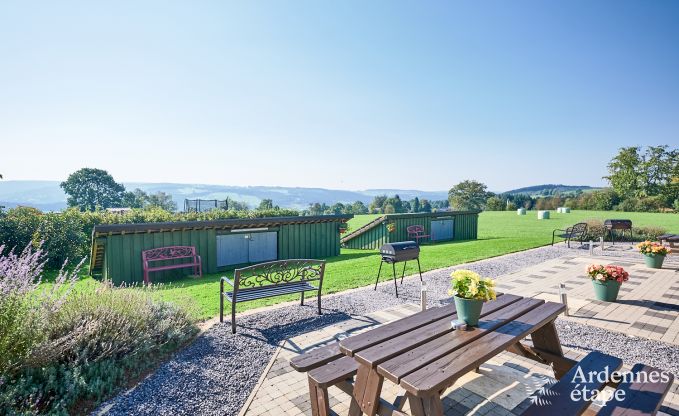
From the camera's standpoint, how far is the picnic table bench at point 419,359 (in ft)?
7.29

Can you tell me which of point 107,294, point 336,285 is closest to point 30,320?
point 107,294

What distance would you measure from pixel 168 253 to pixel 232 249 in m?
2.33

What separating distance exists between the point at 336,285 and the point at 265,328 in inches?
123

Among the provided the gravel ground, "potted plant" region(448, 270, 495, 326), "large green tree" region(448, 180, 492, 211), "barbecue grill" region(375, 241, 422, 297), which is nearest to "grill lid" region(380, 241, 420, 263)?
"barbecue grill" region(375, 241, 422, 297)

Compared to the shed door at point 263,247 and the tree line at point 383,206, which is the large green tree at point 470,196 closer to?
the tree line at point 383,206

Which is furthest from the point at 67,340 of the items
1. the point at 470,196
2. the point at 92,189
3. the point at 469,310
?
the point at 92,189

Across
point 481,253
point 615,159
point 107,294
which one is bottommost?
point 481,253

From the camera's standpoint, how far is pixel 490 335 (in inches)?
112

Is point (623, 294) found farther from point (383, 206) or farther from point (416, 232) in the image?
point (383, 206)

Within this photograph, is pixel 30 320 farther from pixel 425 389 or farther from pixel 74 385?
pixel 425 389

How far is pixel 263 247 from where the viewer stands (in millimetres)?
13219

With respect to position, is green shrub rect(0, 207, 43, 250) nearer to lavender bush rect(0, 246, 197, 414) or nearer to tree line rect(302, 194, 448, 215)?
lavender bush rect(0, 246, 197, 414)

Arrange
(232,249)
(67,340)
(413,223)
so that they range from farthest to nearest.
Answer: (413,223)
(232,249)
(67,340)

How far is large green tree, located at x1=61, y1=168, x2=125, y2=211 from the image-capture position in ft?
177
